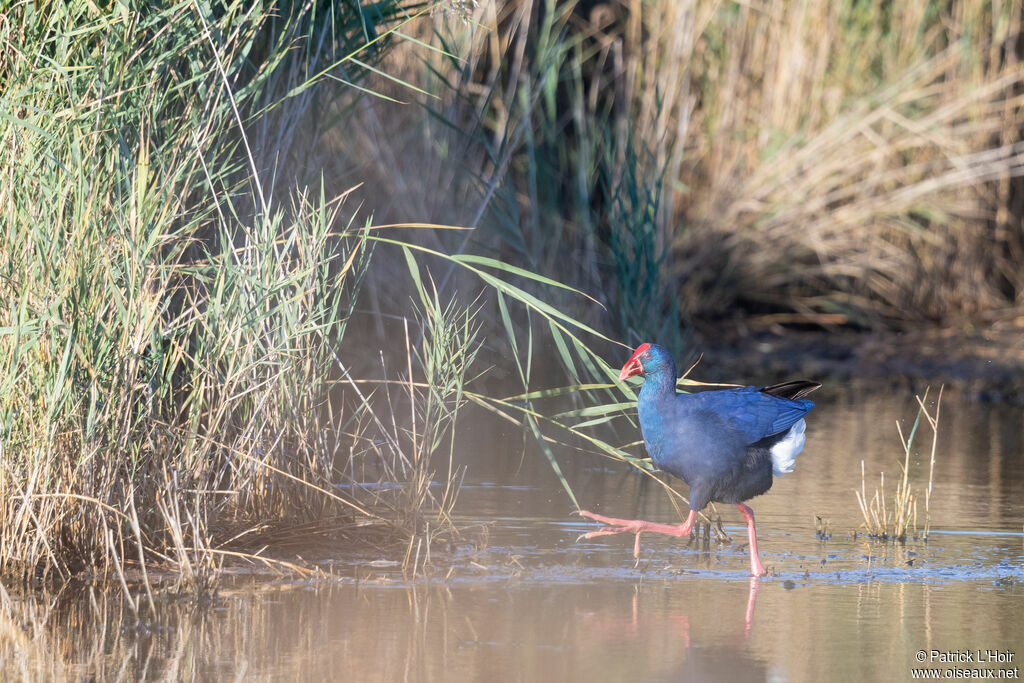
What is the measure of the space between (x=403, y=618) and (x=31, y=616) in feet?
3.23

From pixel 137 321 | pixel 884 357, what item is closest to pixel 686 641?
pixel 137 321

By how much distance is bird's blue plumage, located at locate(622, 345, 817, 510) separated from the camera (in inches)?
187

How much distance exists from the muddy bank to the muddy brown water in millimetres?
3610

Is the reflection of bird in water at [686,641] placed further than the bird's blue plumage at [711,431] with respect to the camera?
No

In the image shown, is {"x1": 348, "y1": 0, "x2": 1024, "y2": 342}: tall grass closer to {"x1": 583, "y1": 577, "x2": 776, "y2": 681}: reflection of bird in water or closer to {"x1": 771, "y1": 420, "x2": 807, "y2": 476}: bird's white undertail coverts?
{"x1": 771, "y1": 420, "x2": 807, "y2": 476}: bird's white undertail coverts

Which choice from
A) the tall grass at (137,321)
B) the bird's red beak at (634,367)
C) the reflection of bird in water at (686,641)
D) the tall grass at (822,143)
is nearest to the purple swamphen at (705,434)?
the bird's red beak at (634,367)

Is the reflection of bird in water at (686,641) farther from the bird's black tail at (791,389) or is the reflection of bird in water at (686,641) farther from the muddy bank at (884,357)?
the muddy bank at (884,357)

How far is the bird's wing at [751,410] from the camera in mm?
4816

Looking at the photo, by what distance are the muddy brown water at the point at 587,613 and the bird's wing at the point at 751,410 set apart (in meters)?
0.41

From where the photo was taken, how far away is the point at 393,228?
8.31 metres

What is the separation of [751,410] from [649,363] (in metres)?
0.37

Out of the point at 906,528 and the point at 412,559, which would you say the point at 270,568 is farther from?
the point at 906,528

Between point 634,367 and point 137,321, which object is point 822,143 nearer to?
point 634,367

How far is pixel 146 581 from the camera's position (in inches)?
156
